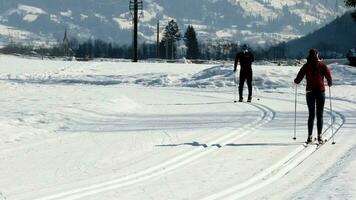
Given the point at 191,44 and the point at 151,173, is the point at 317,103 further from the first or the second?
the point at 191,44

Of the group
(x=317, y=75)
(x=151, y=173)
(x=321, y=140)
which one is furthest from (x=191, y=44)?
(x=151, y=173)

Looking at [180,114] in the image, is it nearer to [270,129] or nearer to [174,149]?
[270,129]

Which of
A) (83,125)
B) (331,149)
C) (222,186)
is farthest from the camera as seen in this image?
(83,125)

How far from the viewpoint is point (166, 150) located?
10859 mm

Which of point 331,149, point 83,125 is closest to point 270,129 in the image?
point 331,149

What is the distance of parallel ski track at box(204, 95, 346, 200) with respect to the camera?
25.3 feet

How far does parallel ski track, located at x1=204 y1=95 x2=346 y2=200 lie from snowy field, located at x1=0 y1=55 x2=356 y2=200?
1 centimetres

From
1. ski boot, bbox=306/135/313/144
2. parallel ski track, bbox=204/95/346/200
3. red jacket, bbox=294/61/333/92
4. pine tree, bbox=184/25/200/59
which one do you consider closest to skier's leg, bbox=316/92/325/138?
red jacket, bbox=294/61/333/92

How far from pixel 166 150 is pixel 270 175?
2.57 m

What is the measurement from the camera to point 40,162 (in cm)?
980

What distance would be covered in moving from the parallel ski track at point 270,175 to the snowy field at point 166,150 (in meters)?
0.01

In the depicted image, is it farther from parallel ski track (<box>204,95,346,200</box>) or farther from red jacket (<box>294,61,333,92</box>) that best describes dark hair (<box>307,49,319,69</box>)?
parallel ski track (<box>204,95,346,200</box>)

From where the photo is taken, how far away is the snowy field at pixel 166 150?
26.1 ft

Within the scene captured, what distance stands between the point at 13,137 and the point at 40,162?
2455 millimetres
